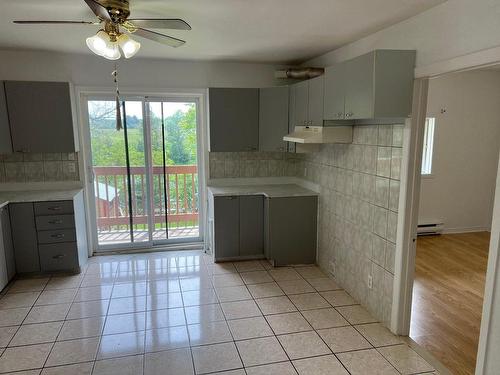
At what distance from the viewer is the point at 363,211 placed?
317 centimetres

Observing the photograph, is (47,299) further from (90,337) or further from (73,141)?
(73,141)

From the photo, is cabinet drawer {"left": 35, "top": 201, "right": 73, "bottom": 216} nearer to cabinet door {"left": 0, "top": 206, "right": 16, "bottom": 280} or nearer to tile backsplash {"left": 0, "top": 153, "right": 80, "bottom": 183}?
cabinet door {"left": 0, "top": 206, "right": 16, "bottom": 280}

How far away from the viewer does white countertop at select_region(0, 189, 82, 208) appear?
3.64 meters

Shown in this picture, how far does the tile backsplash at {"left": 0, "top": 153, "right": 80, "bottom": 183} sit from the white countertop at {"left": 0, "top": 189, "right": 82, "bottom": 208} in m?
0.18

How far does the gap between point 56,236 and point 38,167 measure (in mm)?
949

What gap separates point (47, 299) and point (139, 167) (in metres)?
1.90

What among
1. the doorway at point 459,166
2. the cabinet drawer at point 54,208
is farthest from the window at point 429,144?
the cabinet drawer at point 54,208

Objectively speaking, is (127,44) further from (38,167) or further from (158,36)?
(38,167)

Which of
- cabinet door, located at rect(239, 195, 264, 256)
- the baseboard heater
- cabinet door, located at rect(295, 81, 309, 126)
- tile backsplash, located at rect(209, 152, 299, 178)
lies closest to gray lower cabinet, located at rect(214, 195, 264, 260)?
cabinet door, located at rect(239, 195, 264, 256)

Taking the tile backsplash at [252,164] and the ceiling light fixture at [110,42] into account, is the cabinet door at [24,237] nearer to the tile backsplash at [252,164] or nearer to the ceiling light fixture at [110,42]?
the tile backsplash at [252,164]

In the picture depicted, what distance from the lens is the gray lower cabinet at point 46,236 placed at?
366 centimetres

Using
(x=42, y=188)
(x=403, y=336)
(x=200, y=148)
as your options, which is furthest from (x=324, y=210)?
(x=42, y=188)

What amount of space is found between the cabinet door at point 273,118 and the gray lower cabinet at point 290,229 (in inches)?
27.5

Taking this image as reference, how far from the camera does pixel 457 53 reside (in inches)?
84.1
